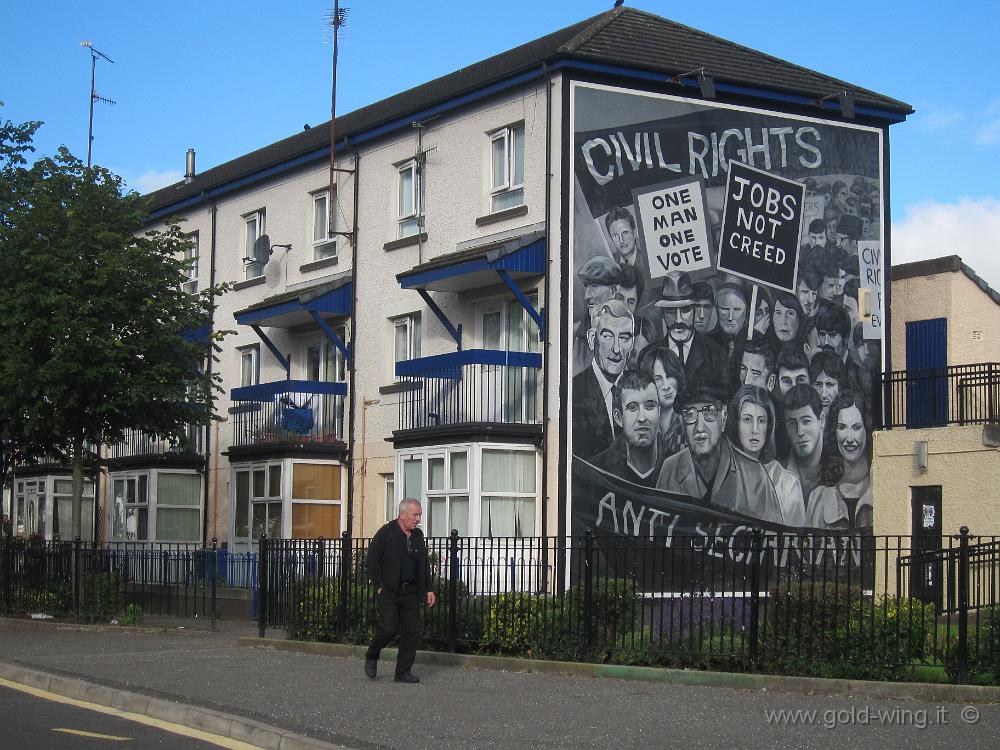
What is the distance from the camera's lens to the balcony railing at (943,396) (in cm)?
2497

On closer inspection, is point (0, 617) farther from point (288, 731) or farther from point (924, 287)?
point (924, 287)

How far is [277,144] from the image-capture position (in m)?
36.4

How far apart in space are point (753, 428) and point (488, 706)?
1510cm

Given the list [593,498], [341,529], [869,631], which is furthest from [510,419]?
[869,631]

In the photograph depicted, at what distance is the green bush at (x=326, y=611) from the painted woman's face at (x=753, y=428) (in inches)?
418

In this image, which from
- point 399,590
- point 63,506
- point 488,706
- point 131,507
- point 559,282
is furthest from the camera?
point 63,506

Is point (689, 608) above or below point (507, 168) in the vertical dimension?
below

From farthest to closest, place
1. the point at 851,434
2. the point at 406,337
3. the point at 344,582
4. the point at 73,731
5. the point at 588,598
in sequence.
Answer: the point at 406,337, the point at 851,434, the point at 344,582, the point at 588,598, the point at 73,731

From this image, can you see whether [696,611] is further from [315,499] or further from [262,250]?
[262,250]

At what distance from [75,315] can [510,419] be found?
24.9 ft

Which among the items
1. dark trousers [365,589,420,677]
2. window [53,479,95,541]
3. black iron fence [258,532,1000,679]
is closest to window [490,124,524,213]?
black iron fence [258,532,1000,679]

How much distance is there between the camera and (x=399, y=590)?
14.0 meters

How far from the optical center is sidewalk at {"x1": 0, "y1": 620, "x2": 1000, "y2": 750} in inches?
412

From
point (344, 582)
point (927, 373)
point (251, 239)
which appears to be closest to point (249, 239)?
point (251, 239)
